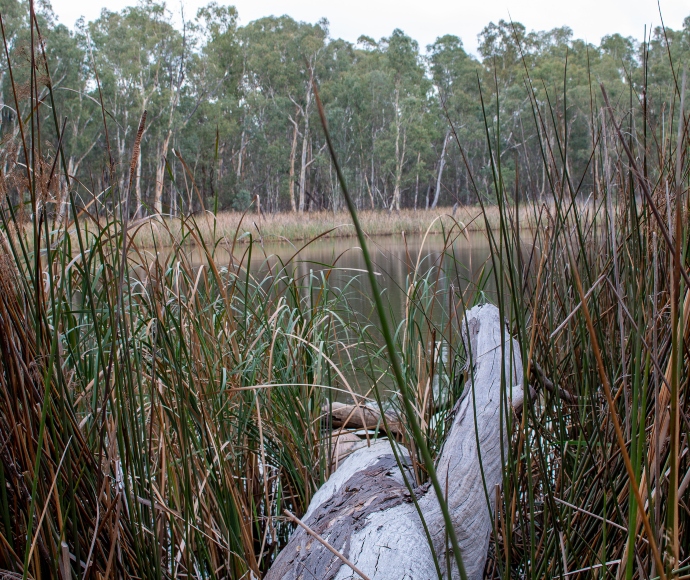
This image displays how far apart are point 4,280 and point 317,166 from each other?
84.2ft

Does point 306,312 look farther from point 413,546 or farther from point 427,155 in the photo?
point 427,155

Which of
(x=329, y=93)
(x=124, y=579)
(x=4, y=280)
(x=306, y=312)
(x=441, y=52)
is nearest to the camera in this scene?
(x=4, y=280)

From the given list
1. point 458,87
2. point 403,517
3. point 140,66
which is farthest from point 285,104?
point 403,517

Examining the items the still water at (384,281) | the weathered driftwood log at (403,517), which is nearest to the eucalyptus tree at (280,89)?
the still water at (384,281)

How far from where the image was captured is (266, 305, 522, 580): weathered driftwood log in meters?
0.77

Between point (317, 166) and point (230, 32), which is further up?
point (230, 32)

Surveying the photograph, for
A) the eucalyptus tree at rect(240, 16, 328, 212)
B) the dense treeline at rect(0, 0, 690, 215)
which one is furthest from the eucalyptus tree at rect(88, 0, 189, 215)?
the eucalyptus tree at rect(240, 16, 328, 212)

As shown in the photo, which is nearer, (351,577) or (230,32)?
(351,577)

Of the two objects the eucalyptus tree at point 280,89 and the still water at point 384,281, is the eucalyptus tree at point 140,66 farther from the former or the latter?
the still water at point 384,281

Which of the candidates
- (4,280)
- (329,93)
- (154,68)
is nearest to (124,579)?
(4,280)

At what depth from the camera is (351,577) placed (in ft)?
2.44

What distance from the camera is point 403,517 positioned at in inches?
32.9

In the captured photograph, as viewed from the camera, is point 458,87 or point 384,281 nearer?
point 384,281

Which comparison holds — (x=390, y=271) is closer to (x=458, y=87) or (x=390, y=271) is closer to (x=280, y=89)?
(x=280, y=89)
